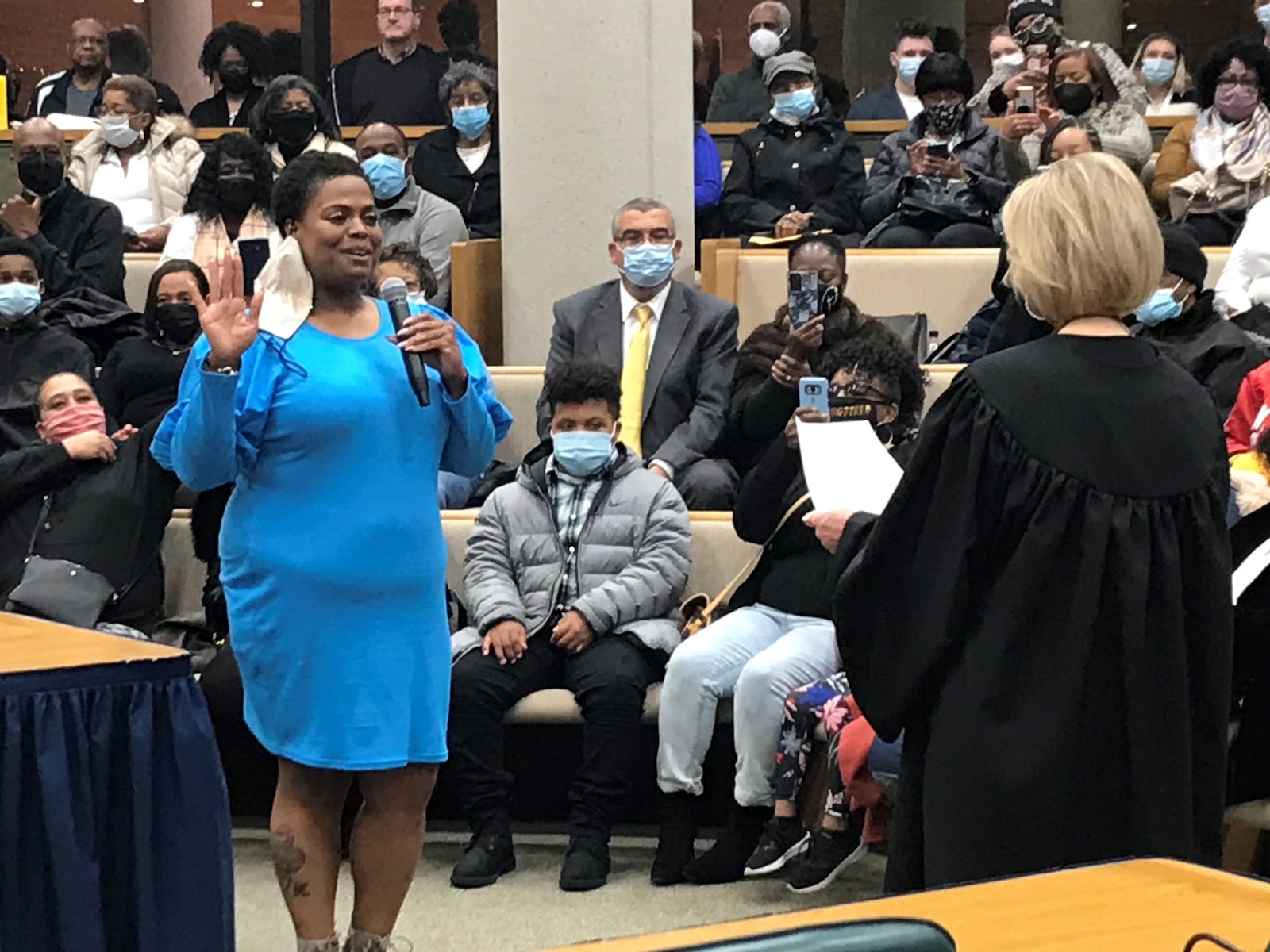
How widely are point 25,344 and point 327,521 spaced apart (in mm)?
3438

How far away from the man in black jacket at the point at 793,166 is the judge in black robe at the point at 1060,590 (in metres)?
5.43

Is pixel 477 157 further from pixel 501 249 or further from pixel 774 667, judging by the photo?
pixel 774 667

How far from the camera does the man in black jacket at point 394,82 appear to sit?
32.7 feet

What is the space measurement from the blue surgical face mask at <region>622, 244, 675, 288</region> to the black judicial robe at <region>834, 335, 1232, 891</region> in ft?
12.4

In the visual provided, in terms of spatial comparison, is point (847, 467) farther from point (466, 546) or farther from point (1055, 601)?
point (466, 546)

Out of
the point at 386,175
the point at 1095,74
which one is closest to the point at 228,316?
the point at 386,175

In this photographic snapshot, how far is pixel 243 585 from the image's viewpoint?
3580 mm

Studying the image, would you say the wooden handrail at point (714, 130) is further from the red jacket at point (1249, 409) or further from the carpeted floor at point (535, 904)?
the carpeted floor at point (535, 904)

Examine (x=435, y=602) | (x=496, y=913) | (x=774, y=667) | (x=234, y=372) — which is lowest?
(x=496, y=913)

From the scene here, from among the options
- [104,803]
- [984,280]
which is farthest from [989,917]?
[984,280]

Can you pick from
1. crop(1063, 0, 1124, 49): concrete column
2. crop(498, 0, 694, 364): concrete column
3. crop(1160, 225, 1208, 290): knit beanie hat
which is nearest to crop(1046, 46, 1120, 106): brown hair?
crop(498, 0, 694, 364): concrete column

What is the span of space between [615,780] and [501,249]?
2.82 metres

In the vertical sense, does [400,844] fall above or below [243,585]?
below

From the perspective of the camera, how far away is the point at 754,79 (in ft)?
35.0
